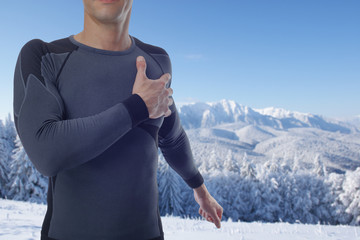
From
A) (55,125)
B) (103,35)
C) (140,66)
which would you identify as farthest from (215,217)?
(103,35)

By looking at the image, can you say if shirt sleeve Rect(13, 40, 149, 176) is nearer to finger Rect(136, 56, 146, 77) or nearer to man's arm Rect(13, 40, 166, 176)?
man's arm Rect(13, 40, 166, 176)

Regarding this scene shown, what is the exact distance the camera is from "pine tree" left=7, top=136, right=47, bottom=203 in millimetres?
23781

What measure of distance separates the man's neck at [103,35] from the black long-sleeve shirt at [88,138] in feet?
0.21

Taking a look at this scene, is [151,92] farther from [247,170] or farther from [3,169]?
[247,170]

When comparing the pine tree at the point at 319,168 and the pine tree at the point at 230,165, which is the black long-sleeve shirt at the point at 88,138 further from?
the pine tree at the point at 319,168

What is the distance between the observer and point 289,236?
5.29 meters

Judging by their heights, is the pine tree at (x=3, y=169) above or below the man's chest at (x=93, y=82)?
below

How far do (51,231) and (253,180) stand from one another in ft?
132

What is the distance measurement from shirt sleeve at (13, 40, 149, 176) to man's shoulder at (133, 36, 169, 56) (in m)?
0.81

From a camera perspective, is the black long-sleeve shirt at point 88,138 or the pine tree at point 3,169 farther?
the pine tree at point 3,169

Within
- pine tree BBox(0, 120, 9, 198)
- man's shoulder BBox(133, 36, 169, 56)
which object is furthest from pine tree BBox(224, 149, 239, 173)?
man's shoulder BBox(133, 36, 169, 56)

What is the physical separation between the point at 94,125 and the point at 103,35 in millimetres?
776

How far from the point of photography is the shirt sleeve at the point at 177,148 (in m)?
2.44

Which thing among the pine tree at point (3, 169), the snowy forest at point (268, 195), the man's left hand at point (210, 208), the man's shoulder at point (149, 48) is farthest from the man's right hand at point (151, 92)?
the snowy forest at point (268, 195)
